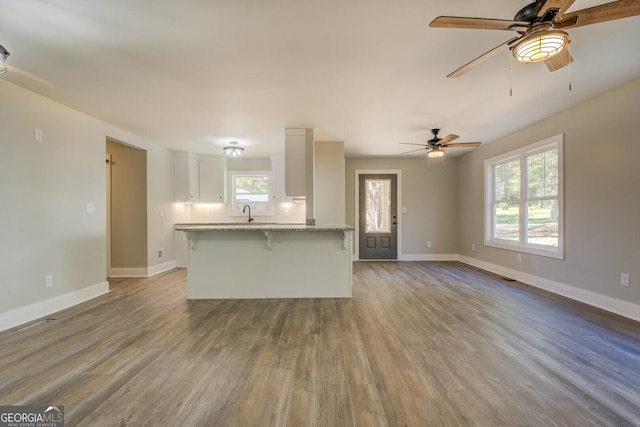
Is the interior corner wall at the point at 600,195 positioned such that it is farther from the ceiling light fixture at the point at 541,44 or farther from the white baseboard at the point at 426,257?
the white baseboard at the point at 426,257

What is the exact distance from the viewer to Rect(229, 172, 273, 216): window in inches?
254

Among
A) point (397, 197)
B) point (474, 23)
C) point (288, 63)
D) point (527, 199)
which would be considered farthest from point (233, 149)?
point (527, 199)

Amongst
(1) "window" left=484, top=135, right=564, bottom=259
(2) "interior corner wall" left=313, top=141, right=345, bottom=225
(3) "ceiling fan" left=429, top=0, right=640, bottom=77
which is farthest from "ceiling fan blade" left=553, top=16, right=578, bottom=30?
(2) "interior corner wall" left=313, top=141, right=345, bottom=225

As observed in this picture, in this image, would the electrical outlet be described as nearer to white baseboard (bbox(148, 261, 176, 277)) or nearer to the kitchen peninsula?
the kitchen peninsula

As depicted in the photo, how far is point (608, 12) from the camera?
1.53 meters

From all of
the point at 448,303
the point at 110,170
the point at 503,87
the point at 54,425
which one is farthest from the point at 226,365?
the point at 110,170

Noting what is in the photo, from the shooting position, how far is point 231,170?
650 cm

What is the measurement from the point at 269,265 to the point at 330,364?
1.95 metres

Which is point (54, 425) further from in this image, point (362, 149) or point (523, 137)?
point (523, 137)

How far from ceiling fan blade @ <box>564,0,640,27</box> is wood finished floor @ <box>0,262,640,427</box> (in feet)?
7.26

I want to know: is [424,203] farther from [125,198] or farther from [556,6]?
[125,198]

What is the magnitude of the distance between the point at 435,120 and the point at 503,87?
108cm

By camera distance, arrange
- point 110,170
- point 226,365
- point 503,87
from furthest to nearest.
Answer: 1. point 110,170
2. point 503,87
3. point 226,365

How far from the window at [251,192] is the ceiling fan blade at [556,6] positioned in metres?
5.49
